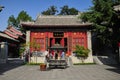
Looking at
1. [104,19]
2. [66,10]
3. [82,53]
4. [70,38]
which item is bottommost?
[82,53]

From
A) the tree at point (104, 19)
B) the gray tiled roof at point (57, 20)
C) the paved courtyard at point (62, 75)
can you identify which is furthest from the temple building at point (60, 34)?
the paved courtyard at point (62, 75)

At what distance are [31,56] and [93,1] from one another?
1072 cm

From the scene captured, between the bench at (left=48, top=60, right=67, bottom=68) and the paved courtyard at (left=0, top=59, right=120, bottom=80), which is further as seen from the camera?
the bench at (left=48, top=60, right=67, bottom=68)

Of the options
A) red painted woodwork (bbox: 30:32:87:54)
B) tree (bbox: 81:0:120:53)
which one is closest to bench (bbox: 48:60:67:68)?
tree (bbox: 81:0:120:53)

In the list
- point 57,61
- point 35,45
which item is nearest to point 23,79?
point 57,61

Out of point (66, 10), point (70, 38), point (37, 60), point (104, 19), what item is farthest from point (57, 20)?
point (66, 10)

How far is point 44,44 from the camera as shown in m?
32.6

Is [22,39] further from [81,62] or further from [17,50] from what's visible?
[81,62]

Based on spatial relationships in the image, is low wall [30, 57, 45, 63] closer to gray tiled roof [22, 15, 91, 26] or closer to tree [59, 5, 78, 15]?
gray tiled roof [22, 15, 91, 26]

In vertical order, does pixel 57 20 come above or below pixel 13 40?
above

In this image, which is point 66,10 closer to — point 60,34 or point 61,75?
point 60,34

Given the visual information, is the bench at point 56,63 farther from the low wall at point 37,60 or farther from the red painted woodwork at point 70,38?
the red painted woodwork at point 70,38

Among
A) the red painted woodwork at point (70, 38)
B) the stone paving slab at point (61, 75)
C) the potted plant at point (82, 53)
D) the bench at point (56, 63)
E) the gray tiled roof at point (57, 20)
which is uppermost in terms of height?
the gray tiled roof at point (57, 20)

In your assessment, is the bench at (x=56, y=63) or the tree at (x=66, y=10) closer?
the bench at (x=56, y=63)
